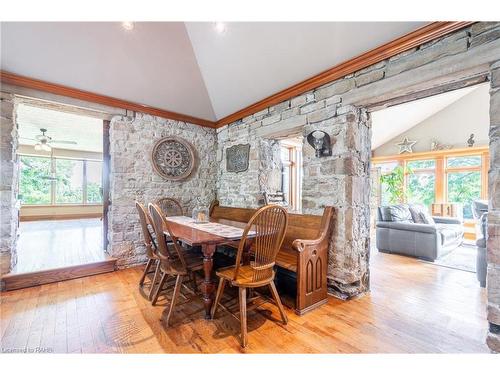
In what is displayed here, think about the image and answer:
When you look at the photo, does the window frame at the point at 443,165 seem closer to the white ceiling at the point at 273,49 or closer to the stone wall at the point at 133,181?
the white ceiling at the point at 273,49

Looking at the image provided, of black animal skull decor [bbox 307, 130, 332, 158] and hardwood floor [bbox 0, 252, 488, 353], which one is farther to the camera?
black animal skull decor [bbox 307, 130, 332, 158]

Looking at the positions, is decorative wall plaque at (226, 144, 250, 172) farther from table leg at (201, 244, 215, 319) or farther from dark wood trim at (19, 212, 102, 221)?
dark wood trim at (19, 212, 102, 221)

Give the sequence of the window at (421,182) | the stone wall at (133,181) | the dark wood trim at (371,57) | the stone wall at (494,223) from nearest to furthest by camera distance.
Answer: the stone wall at (494,223) < the dark wood trim at (371,57) < the stone wall at (133,181) < the window at (421,182)

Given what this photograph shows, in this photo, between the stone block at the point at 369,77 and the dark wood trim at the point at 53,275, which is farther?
the dark wood trim at the point at 53,275

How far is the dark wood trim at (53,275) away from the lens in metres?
2.36

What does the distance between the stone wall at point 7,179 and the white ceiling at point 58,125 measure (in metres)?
1.77

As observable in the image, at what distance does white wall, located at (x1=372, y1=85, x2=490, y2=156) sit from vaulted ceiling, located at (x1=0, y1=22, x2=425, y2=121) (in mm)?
4390

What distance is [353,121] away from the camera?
7.25ft

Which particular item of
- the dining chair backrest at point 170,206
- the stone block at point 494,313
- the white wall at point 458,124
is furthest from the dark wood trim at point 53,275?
the white wall at point 458,124

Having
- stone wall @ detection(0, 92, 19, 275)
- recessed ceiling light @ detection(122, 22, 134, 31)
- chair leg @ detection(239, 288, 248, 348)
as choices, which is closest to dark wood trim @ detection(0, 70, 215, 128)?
stone wall @ detection(0, 92, 19, 275)

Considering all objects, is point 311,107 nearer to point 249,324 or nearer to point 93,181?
point 249,324

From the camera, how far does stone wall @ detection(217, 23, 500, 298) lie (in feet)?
5.31
